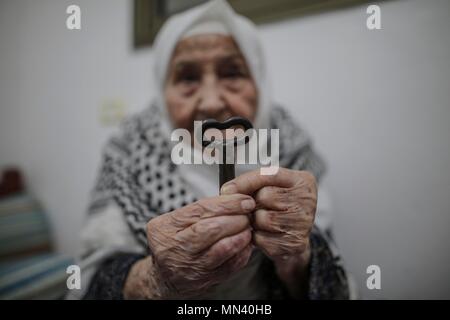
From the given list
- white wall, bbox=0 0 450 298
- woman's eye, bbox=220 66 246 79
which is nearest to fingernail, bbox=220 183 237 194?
woman's eye, bbox=220 66 246 79

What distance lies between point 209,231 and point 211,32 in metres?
0.35

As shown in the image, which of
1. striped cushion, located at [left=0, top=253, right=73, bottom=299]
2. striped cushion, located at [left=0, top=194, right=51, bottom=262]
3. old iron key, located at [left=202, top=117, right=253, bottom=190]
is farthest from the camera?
striped cushion, located at [left=0, top=194, right=51, bottom=262]

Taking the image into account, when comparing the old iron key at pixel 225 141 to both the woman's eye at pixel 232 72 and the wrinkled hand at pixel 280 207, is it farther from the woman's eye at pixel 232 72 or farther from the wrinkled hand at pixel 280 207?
the woman's eye at pixel 232 72

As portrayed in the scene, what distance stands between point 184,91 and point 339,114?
337 millimetres

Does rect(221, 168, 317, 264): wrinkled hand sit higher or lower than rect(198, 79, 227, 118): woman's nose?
lower

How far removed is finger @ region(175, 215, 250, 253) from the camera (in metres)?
0.29

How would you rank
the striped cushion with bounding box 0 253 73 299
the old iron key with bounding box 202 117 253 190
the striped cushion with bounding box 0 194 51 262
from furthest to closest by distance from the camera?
1. the striped cushion with bounding box 0 194 51 262
2. the striped cushion with bounding box 0 253 73 299
3. the old iron key with bounding box 202 117 253 190

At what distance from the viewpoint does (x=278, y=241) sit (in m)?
0.31

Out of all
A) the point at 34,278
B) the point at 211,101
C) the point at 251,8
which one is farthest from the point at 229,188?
the point at 34,278

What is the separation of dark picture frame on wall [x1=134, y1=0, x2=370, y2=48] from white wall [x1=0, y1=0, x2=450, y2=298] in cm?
3

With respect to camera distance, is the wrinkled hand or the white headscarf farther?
the white headscarf

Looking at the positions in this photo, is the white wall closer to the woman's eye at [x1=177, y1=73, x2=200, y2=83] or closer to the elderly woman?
the elderly woman

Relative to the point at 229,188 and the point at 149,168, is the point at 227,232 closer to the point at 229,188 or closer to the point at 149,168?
the point at 229,188

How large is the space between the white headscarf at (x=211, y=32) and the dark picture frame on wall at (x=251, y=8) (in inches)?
2.8
